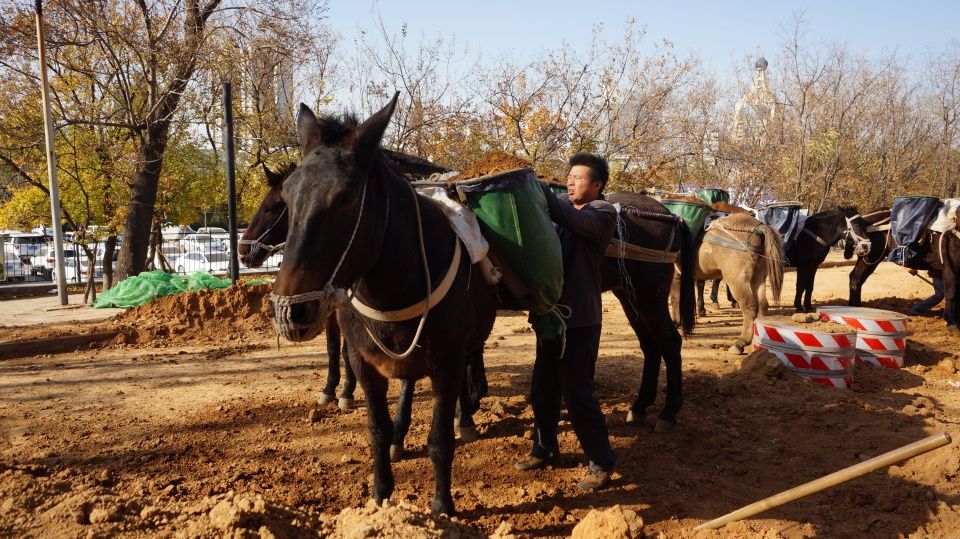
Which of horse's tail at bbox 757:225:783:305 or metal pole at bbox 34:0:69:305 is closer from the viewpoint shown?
horse's tail at bbox 757:225:783:305

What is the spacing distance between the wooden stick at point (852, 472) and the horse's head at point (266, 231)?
4350 mm

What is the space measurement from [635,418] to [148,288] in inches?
364

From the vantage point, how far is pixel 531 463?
13.8 ft

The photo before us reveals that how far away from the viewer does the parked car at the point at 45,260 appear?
57.1 feet

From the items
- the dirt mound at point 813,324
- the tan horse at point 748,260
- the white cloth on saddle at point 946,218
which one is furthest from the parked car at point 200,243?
the white cloth on saddle at point 946,218

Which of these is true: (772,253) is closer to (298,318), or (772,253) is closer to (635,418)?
(635,418)

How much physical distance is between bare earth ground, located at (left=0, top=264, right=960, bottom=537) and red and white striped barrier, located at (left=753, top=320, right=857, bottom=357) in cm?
47

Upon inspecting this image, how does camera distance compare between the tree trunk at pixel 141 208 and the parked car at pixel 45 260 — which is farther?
the parked car at pixel 45 260

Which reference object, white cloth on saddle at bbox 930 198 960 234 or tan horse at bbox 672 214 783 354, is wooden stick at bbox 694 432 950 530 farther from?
white cloth on saddle at bbox 930 198 960 234

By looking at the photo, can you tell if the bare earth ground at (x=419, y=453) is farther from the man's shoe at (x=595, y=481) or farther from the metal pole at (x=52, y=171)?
the metal pole at (x=52, y=171)

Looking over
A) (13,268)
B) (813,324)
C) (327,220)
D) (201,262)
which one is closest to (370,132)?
(327,220)

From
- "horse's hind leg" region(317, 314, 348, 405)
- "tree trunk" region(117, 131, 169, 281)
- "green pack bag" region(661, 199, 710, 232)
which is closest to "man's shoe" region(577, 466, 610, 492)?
"horse's hind leg" region(317, 314, 348, 405)

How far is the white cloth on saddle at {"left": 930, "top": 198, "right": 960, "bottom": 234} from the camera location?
10.2m

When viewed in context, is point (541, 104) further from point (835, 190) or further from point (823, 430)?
point (835, 190)
